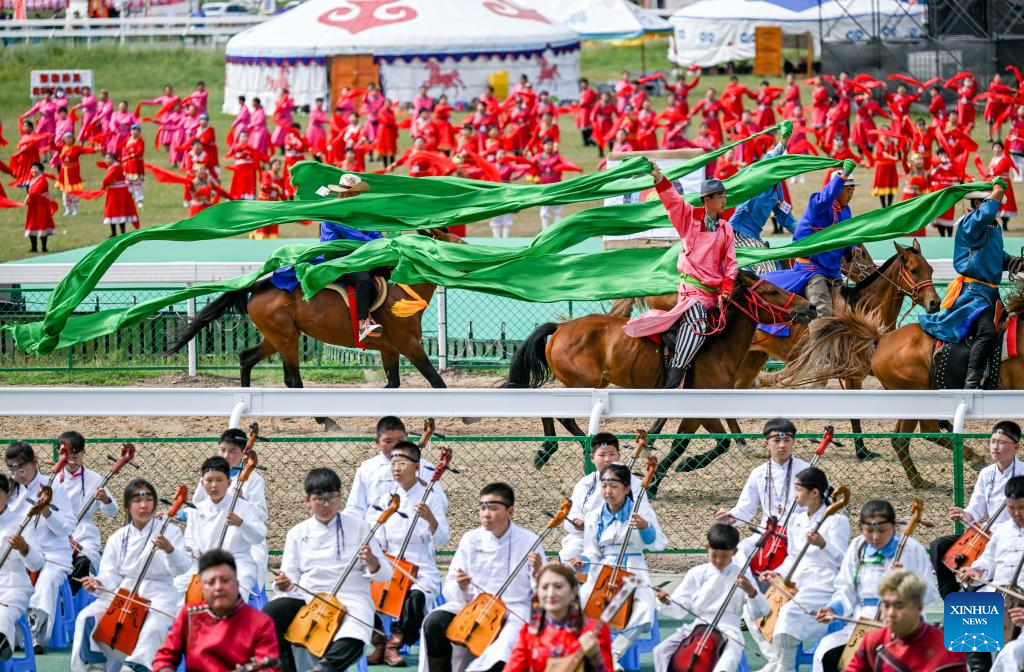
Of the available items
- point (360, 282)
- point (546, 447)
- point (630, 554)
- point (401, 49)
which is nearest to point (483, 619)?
point (630, 554)

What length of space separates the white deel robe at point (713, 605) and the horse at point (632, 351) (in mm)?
3348

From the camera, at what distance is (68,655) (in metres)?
8.94

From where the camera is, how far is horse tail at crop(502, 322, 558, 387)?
12414mm

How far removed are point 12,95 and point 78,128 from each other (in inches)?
238

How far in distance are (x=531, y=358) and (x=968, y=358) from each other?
10.0 ft

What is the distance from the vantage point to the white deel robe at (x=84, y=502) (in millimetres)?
9246

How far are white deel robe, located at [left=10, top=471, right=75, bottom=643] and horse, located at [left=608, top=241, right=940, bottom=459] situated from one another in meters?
5.20

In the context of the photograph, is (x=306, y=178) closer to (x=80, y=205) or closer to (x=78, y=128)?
(x=80, y=205)

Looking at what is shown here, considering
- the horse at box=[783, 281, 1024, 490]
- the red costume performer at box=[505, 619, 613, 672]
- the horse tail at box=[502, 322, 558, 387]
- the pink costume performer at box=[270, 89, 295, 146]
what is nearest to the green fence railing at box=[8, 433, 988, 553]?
the horse at box=[783, 281, 1024, 490]

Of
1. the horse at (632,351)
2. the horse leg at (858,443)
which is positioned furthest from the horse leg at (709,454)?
the horse leg at (858,443)

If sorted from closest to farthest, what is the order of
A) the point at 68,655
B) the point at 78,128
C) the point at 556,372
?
the point at 68,655, the point at 556,372, the point at 78,128

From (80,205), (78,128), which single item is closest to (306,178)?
(80,205)

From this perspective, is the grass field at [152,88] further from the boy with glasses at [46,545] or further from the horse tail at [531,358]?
the boy with glasses at [46,545]

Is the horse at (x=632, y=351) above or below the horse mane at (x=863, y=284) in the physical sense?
below
